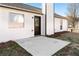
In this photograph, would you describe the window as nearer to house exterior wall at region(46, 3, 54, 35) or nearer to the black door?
the black door

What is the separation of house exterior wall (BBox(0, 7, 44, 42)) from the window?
261 millimetres

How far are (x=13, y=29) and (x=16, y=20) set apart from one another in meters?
0.85

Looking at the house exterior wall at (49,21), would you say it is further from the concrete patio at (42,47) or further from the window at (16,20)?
the concrete patio at (42,47)

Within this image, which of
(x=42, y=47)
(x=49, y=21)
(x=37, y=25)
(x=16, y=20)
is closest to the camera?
(x=42, y=47)

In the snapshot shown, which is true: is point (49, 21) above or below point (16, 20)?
below

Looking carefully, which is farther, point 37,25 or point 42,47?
point 37,25

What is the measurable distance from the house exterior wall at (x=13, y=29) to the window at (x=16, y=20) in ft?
0.86

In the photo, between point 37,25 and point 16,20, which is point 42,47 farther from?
point 37,25

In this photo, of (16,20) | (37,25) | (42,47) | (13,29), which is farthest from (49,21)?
(42,47)

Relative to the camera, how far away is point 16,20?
8.98m

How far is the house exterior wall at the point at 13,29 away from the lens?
25.5 ft

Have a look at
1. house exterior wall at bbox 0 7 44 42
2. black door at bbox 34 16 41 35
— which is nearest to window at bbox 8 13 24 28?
house exterior wall at bbox 0 7 44 42

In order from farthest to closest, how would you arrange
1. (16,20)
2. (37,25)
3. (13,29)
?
(37,25)
(16,20)
(13,29)

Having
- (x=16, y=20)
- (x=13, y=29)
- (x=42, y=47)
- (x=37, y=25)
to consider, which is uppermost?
(x=16, y=20)
